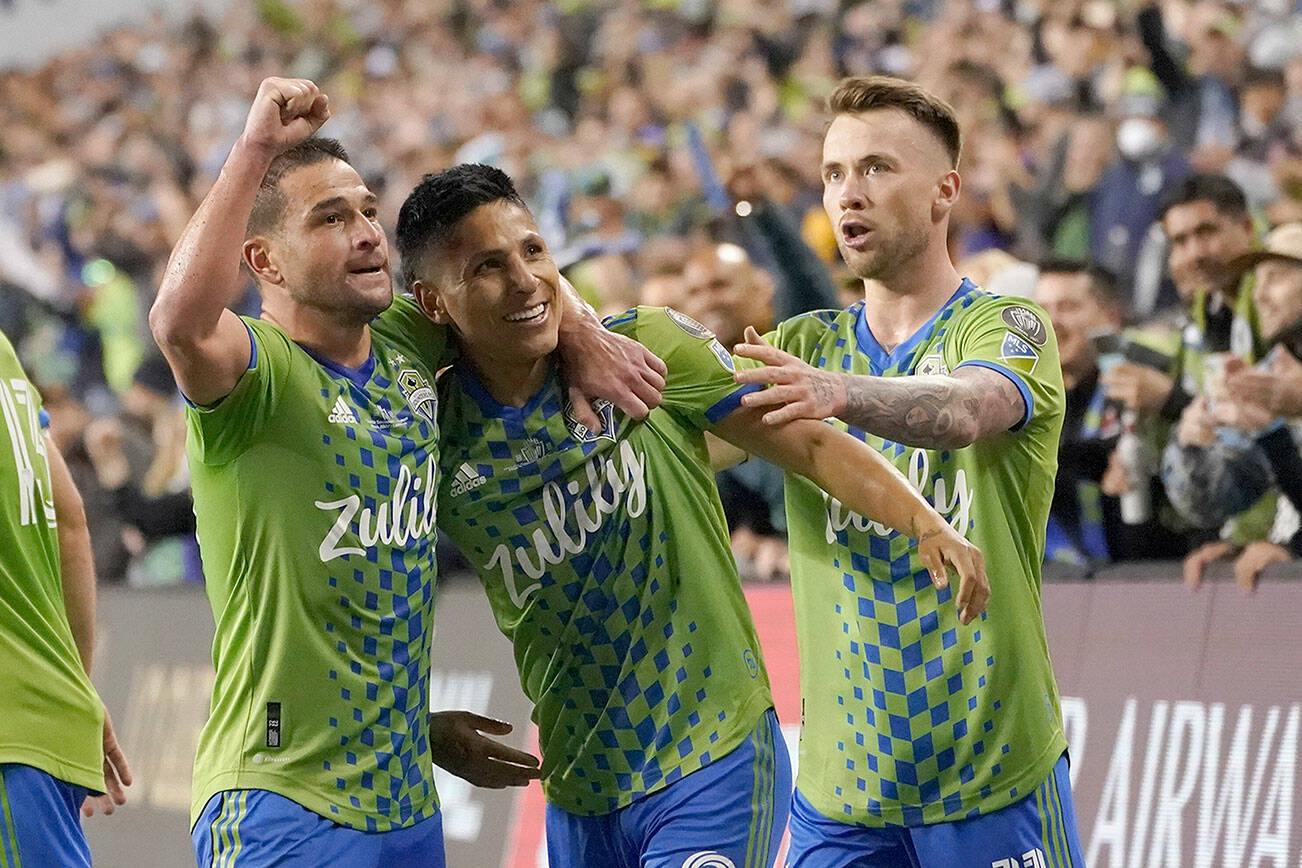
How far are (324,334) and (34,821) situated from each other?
1302 millimetres

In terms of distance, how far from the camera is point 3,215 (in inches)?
576

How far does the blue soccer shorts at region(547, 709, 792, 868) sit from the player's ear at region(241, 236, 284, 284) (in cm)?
142

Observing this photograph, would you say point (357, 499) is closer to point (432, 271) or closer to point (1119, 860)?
point (432, 271)

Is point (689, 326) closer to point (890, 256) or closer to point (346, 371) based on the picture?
point (890, 256)

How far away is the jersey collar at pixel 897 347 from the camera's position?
3.82m

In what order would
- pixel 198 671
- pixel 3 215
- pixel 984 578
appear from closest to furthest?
pixel 984 578, pixel 198 671, pixel 3 215

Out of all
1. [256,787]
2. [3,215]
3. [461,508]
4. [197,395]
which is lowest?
[256,787]

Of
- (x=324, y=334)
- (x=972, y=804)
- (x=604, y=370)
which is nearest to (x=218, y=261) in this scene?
(x=324, y=334)

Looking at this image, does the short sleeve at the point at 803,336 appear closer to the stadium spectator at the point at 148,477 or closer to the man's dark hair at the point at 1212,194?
the man's dark hair at the point at 1212,194

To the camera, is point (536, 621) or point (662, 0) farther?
point (662, 0)

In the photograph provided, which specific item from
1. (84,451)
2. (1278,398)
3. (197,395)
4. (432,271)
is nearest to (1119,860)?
(1278,398)

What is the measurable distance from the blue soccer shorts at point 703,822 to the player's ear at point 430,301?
1.21m

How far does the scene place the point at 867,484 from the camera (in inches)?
139

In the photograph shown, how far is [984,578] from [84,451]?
9.38m
